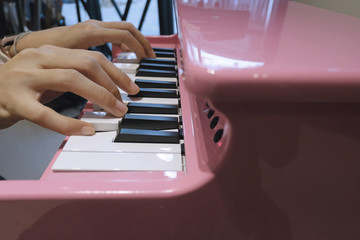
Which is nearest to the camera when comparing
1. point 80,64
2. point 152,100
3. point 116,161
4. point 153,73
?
point 116,161

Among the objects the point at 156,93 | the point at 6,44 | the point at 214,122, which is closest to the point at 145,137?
the point at 214,122

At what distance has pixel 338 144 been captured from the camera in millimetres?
351

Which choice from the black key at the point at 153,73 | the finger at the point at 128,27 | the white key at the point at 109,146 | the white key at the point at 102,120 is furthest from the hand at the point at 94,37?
the white key at the point at 109,146

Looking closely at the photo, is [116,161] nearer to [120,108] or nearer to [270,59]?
[120,108]

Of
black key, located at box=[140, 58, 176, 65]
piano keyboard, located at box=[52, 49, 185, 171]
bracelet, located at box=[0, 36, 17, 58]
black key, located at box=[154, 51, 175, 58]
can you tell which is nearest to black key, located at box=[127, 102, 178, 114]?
piano keyboard, located at box=[52, 49, 185, 171]

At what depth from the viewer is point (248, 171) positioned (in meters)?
0.36

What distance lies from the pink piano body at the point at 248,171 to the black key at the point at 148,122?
0.13 metres

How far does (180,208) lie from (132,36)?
0.69 m

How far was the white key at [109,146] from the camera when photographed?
488 millimetres

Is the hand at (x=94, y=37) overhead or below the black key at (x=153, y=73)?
overhead

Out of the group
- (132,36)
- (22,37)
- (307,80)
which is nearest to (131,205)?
(307,80)

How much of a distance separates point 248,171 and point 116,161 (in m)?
0.21

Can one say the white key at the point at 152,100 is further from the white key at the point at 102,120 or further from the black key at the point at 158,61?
the black key at the point at 158,61

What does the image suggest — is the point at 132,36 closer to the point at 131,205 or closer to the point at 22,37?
the point at 22,37
